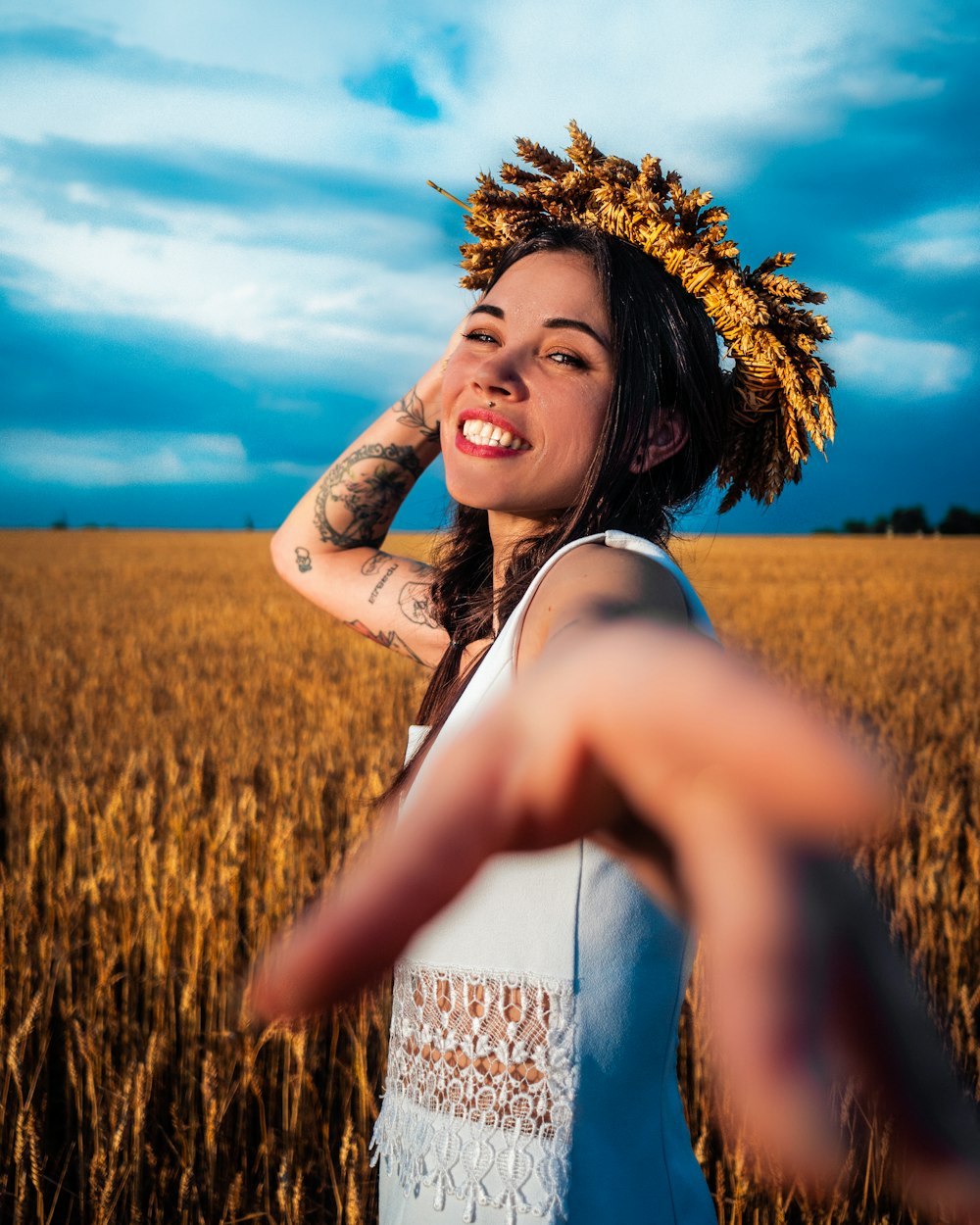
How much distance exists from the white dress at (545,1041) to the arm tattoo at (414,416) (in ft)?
4.07

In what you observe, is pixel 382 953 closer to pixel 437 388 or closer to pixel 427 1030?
pixel 427 1030

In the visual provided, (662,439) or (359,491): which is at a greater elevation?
(359,491)

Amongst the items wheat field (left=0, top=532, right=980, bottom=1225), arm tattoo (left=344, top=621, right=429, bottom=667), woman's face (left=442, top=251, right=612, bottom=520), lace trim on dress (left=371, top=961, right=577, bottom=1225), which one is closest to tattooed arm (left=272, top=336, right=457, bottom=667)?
arm tattoo (left=344, top=621, right=429, bottom=667)

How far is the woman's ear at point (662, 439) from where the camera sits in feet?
4.03

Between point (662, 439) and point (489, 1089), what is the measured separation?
825 mm

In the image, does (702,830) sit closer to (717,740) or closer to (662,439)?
(717,740)

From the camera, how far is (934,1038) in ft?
1.53

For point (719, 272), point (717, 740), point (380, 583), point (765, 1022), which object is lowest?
point (765, 1022)

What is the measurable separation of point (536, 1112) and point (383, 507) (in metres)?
1.45

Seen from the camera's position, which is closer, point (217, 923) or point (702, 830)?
point (702, 830)

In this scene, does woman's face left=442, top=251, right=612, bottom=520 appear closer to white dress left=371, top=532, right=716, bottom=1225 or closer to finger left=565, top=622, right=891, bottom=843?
white dress left=371, top=532, right=716, bottom=1225

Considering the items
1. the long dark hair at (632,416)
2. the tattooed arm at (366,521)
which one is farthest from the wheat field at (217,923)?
the tattooed arm at (366,521)

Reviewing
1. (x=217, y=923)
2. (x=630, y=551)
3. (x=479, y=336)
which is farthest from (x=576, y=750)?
(x=217, y=923)

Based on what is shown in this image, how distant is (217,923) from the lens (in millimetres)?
2883
